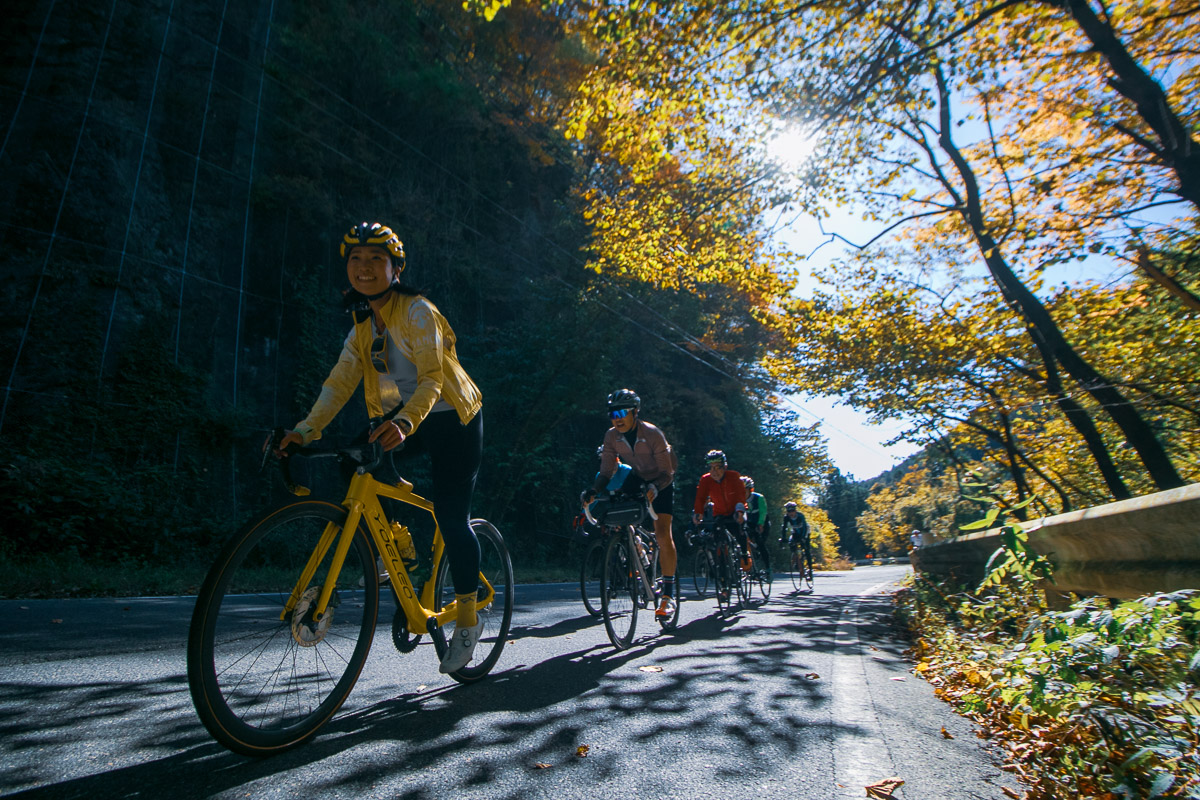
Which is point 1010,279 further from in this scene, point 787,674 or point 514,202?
point 514,202

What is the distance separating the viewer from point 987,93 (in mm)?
10773

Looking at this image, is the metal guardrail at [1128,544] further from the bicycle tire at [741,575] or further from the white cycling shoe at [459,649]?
the bicycle tire at [741,575]

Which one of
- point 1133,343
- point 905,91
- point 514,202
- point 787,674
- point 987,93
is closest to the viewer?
point 787,674

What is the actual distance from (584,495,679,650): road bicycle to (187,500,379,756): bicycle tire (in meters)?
2.49

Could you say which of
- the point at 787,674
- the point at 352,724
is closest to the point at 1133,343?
the point at 787,674

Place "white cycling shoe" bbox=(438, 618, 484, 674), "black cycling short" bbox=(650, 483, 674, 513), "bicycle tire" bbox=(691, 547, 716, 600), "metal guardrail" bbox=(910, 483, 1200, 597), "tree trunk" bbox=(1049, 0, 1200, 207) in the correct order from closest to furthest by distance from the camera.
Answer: "metal guardrail" bbox=(910, 483, 1200, 597), "white cycling shoe" bbox=(438, 618, 484, 674), "black cycling short" bbox=(650, 483, 674, 513), "tree trunk" bbox=(1049, 0, 1200, 207), "bicycle tire" bbox=(691, 547, 716, 600)

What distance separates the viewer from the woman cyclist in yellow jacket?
3.07 m

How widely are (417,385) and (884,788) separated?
2373 mm

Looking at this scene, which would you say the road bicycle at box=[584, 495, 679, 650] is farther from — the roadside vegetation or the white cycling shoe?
the roadside vegetation

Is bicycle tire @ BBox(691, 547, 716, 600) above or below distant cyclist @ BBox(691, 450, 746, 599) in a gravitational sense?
below

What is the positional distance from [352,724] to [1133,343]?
1109cm

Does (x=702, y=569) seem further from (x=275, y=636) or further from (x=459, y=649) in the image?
(x=275, y=636)

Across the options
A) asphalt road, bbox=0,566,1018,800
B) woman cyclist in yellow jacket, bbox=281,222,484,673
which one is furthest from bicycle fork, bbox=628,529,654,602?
woman cyclist in yellow jacket, bbox=281,222,484,673

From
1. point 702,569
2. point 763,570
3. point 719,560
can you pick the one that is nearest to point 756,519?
point 763,570
